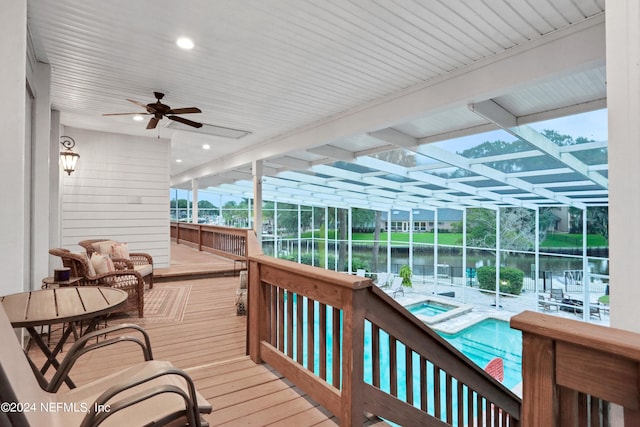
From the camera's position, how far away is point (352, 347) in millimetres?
1699

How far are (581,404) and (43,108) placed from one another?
4.67 meters

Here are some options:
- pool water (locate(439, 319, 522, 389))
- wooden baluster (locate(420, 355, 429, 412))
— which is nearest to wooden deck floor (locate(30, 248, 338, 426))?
wooden baluster (locate(420, 355, 429, 412))

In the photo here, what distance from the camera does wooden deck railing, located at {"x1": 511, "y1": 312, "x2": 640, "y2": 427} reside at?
741 millimetres

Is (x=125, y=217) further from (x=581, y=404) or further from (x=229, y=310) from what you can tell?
(x=581, y=404)

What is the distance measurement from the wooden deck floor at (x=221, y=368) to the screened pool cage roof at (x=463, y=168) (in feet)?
10.9

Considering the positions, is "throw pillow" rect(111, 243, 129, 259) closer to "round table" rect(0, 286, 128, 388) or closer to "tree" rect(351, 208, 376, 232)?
"round table" rect(0, 286, 128, 388)

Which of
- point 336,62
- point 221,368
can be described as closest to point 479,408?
point 221,368

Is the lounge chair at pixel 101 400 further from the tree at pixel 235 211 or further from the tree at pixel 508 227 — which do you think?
the tree at pixel 235 211

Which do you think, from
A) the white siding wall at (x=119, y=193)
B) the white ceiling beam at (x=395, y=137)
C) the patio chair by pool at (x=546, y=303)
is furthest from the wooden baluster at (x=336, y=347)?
the patio chair by pool at (x=546, y=303)

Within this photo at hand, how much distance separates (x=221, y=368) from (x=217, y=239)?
21.4 ft

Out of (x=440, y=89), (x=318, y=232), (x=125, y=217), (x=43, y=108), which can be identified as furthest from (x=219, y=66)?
(x=318, y=232)

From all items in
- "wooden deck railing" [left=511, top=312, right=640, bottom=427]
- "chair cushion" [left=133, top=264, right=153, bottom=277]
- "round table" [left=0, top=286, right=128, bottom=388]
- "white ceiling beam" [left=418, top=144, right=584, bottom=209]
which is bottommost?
"chair cushion" [left=133, top=264, right=153, bottom=277]

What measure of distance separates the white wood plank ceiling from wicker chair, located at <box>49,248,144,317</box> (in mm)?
2113

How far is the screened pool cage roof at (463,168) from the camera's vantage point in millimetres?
4750
